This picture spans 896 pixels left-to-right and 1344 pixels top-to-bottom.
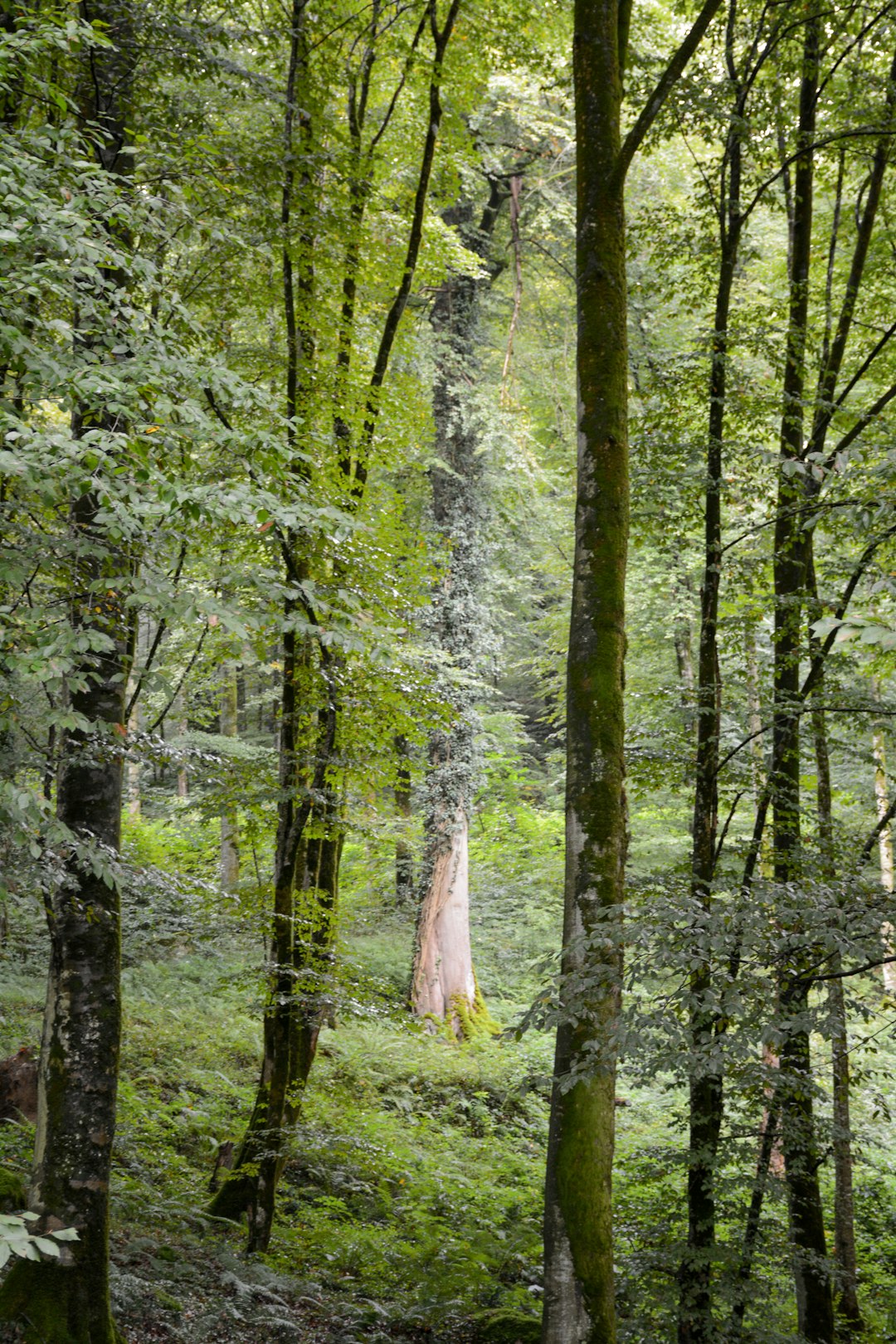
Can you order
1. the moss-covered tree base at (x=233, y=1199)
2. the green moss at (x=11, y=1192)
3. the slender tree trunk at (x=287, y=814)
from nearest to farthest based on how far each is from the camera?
the green moss at (x=11, y=1192), the slender tree trunk at (x=287, y=814), the moss-covered tree base at (x=233, y=1199)

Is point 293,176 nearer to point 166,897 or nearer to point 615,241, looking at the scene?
point 615,241

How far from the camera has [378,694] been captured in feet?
20.7

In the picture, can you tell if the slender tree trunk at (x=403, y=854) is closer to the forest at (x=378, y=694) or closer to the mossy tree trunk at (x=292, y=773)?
the forest at (x=378, y=694)

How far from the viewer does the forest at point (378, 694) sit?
3.42m

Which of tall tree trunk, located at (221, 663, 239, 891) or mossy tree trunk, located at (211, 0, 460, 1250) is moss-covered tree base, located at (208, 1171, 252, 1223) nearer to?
mossy tree trunk, located at (211, 0, 460, 1250)

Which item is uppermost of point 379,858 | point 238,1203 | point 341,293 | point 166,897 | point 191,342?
point 341,293

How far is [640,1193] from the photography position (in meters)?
7.87

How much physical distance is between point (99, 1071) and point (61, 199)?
379 cm

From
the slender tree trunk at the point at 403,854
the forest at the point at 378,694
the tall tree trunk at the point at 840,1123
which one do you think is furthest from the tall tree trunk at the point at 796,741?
the slender tree trunk at the point at 403,854

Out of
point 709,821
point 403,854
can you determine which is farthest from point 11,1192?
point 403,854

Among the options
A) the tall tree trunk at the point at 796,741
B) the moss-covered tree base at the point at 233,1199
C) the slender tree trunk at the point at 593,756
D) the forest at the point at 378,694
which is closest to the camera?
the forest at the point at 378,694

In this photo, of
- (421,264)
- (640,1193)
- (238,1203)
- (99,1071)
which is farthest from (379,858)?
(99,1071)

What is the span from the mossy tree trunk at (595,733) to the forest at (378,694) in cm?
2

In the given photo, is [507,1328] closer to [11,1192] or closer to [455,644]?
[11,1192]
